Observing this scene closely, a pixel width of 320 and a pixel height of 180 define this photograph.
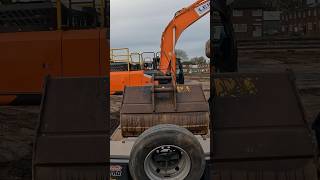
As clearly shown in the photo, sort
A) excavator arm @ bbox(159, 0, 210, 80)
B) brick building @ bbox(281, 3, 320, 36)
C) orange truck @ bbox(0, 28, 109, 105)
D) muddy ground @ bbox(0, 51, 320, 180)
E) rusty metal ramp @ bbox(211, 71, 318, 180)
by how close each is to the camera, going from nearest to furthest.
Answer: excavator arm @ bbox(159, 0, 210, 80) → rusty metal ramp @ bbox(211, 71, 318, 180) → muddy ground @ bbox(0, 51, 320, 180) → brick building @ bbox(281, 3, 320, 36) → orange truck @ bbox(0, 28, 109, 105)

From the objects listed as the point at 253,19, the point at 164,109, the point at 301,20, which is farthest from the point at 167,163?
the point at 301,20

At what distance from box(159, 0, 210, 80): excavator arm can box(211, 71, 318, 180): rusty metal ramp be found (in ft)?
0.95

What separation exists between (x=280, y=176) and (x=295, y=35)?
2667 millimetres

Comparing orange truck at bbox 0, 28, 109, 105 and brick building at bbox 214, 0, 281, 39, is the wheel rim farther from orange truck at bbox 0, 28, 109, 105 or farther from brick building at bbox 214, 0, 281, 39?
orange truck at bbox 0, 28, 109, 105

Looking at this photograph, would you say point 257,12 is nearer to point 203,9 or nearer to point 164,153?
point 203,9

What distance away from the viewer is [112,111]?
283 centimetres

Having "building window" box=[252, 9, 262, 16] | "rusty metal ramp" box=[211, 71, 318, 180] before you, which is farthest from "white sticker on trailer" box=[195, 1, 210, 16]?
"building window" box=[252, 9, 262, 16]

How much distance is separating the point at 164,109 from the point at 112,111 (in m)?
0.31

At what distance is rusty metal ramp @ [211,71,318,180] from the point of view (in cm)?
272

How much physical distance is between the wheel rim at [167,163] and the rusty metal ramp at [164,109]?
0.21 m

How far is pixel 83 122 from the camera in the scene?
281 centimetres

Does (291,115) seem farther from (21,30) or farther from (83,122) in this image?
(21,30)

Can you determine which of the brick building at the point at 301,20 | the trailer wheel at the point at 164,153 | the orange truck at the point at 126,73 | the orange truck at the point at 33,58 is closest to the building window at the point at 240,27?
the orange truck at the point at 126,73

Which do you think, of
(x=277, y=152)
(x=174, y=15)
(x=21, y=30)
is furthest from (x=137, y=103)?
(x=21, y=30)
